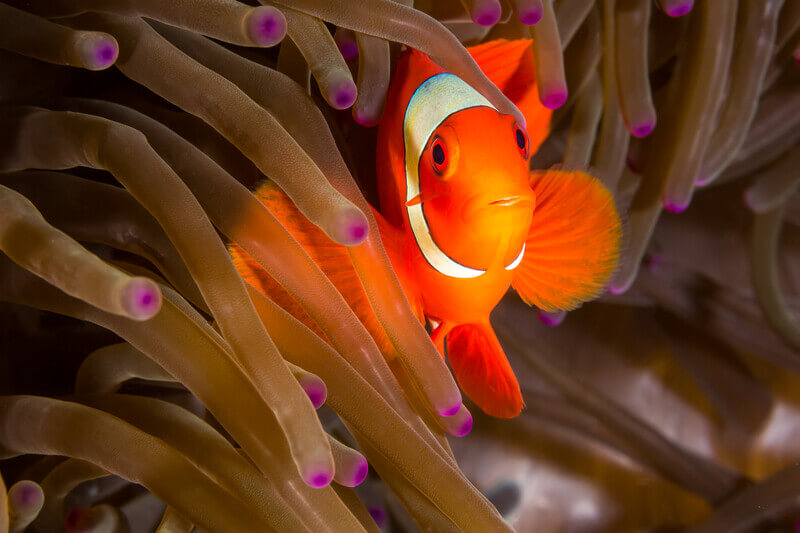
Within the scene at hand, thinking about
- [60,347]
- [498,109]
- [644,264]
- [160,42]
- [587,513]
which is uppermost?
[160,42]

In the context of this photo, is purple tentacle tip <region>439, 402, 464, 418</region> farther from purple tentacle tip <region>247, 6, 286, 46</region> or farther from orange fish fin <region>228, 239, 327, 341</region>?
purple tentacle tip <region>247, 6, 286, 46</region>

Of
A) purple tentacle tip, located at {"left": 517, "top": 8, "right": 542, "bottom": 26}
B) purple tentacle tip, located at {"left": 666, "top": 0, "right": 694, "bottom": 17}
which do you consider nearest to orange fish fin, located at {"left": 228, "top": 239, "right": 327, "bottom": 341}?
purple tentacle tip, located at {"left": 517, "top": 8, "right": 542, "bottom": 26}

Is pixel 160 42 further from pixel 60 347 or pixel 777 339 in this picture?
pixel 777 339

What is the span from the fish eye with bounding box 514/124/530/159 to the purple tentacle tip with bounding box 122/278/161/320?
1.24ft

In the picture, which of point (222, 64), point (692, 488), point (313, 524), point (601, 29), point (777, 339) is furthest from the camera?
point (777, 339)

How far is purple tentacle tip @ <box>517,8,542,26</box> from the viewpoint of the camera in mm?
702

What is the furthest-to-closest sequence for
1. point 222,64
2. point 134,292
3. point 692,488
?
point 692,488
point 222,64
point 134,292

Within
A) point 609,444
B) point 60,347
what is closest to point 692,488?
point 609,444

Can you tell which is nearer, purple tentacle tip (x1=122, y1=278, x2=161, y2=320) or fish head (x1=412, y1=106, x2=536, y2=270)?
purple tentacle tip (x1=122, y1=278, x2=161, y2=320)

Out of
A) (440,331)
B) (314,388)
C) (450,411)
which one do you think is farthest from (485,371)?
(314,388)

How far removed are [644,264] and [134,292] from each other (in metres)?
1.09

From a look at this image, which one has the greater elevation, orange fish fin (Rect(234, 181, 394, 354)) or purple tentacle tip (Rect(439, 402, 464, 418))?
orange fish fin (Rect(234, 181, 394, 354))

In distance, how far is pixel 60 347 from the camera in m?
0.70

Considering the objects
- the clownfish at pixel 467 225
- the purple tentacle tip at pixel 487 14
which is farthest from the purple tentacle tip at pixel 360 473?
the purple tentacle tip at pixel 487 14
